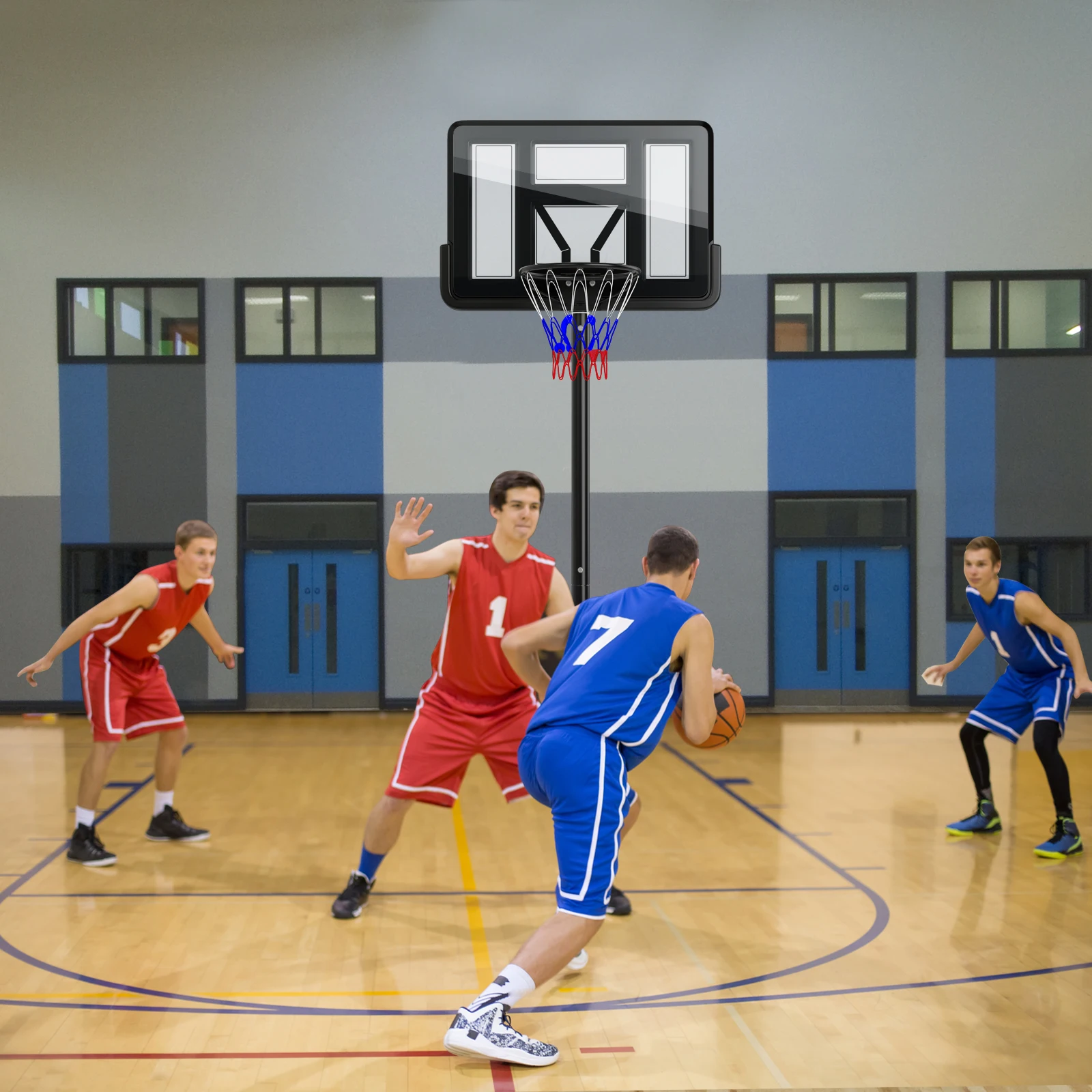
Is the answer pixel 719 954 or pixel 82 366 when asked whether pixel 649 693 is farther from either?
pixel 82 366

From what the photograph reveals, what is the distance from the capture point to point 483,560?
4.42 metres

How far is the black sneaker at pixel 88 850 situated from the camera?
5.47 meters

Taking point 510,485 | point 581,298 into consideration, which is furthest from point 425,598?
point 510,485

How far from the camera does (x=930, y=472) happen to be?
1148 centimetres

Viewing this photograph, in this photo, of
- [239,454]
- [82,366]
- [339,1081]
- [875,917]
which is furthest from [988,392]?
[339,1081]

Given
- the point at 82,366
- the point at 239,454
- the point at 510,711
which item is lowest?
the point at 510,711

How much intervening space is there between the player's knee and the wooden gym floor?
51cm

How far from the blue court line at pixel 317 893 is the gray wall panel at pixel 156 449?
6665 mm

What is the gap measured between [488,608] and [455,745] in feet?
1.76

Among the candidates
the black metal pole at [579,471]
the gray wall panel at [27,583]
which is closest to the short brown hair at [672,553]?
the black metal pole at [579,471]

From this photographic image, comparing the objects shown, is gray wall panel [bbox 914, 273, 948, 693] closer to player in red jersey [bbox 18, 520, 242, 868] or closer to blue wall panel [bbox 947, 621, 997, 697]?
blue wall panel [bbox 947, 621, 997, 697]

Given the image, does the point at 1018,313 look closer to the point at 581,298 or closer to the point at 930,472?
the point at 930,472

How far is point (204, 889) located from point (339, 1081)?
223cm

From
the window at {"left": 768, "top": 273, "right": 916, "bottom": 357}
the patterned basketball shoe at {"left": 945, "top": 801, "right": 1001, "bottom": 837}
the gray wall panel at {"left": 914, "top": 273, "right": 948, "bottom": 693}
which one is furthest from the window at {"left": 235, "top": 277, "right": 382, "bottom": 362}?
the patterned basketball shoe at {"left": 945, "top": 801, "right": 1001, "bottom": 837}
